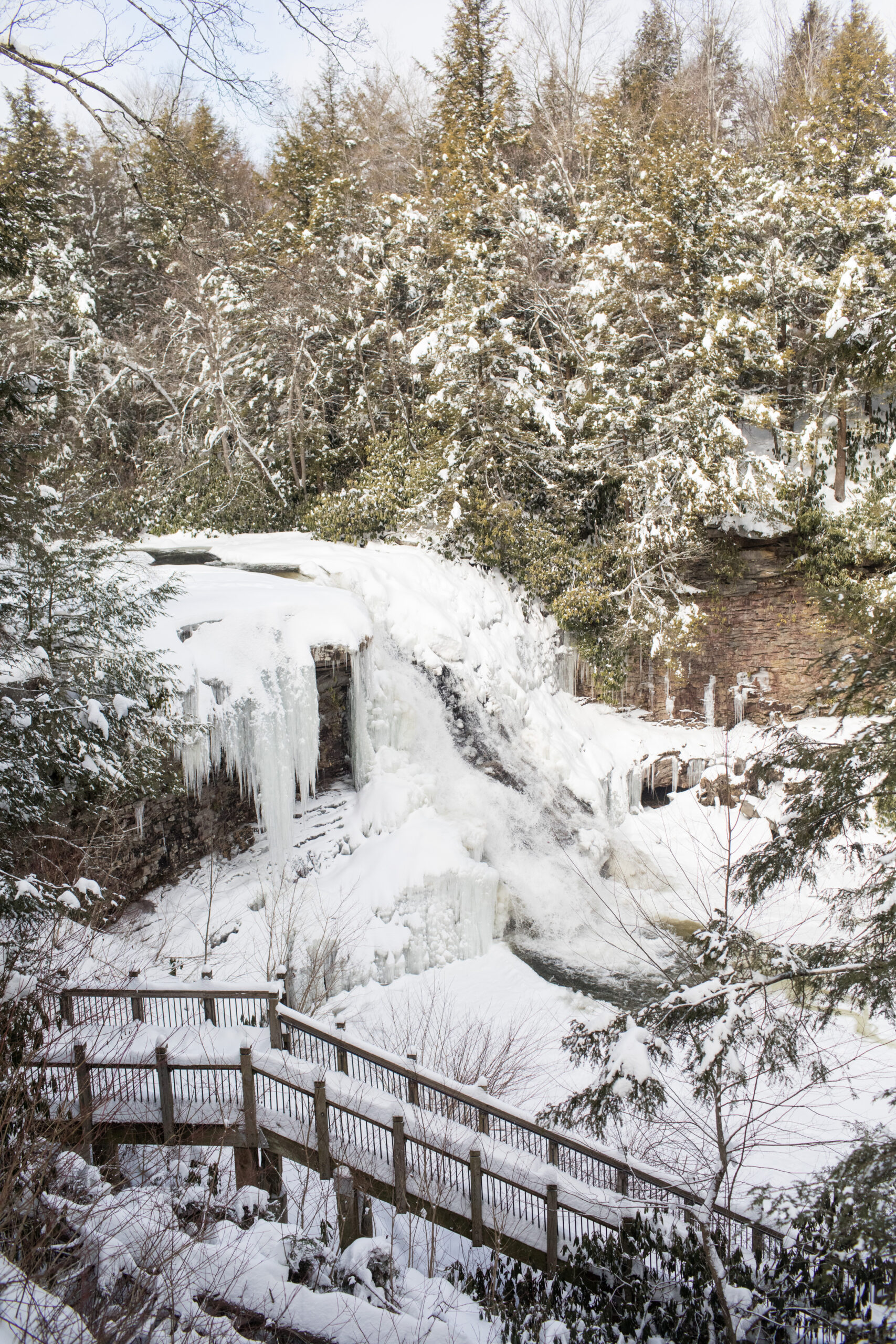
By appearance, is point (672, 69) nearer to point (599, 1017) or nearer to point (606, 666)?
point (606, 666)

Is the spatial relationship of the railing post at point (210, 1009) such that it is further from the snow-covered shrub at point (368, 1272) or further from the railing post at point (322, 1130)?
the snow-covered shrub at point (368, 1272)

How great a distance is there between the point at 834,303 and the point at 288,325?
9958mm

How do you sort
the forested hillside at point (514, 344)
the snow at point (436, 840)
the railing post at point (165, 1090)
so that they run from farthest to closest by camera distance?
the forested hillside at point (514, 344) → the snow at point (436, 840) → the railing post at point (165, 1090)

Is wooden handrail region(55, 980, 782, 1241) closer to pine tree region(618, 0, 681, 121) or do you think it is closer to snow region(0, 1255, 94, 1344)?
snow region(0, 1255, 94, 1344)

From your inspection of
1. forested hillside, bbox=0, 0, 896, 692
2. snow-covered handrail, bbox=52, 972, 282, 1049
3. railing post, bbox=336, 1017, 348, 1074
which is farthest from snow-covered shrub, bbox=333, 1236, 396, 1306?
forested hillside, bbox=0, 0, 896, 692

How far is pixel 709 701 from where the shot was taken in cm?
1498

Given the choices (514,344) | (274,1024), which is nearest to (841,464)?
(514,344)

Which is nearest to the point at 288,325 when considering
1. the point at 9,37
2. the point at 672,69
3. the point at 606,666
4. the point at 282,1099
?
the point at 606,666

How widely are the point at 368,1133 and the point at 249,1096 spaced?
2.76 ft

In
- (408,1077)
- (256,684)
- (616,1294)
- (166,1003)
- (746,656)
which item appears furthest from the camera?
(746,656)

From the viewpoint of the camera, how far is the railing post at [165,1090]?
5.03 metres

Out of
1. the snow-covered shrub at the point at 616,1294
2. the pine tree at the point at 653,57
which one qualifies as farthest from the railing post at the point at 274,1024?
the pine tree at the point at 653,57

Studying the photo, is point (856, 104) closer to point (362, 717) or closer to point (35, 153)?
point (362, 717)

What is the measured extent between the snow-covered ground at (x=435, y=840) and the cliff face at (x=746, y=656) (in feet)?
3.23
